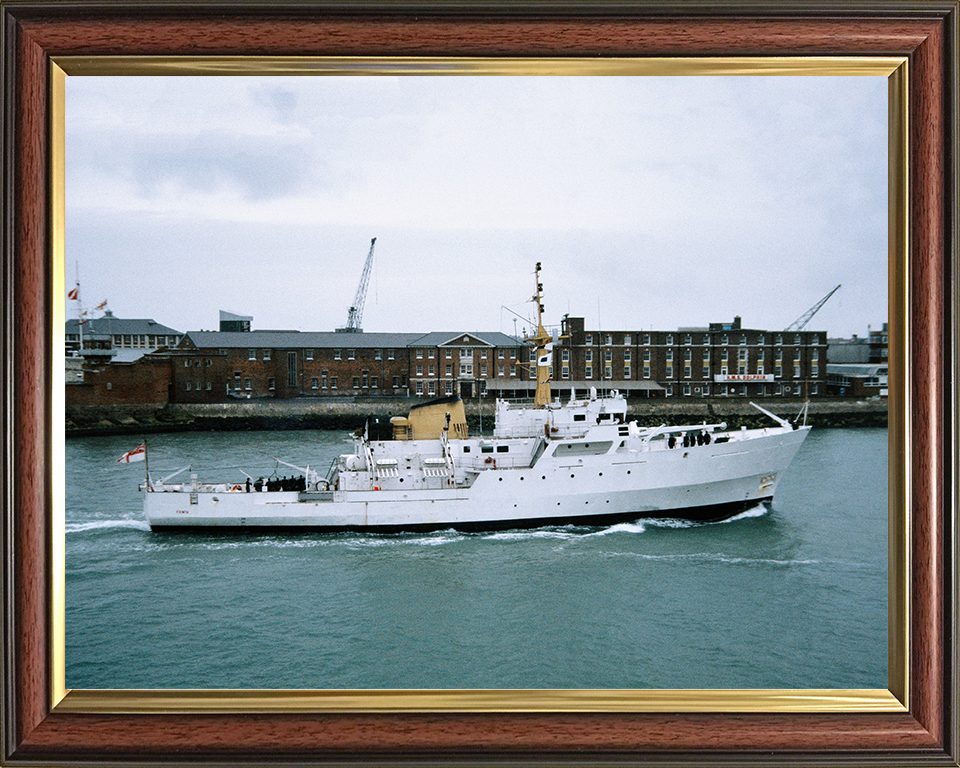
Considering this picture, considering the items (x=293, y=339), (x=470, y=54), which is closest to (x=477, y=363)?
(x=293, y=339)

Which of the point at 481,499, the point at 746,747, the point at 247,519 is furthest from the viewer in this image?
the point at 481,499

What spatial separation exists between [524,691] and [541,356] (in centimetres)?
393

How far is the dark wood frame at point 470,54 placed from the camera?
2.57m

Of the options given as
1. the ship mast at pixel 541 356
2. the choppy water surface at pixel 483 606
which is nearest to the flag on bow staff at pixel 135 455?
the choppy water surface at pixel 483 606

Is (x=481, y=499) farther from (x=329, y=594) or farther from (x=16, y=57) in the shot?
(x=16, y=57)

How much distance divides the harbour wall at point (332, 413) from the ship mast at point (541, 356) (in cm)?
99

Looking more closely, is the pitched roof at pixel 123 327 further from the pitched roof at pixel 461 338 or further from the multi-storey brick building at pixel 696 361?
the multi-storey brick building at pixel 696 361

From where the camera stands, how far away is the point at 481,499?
842cm

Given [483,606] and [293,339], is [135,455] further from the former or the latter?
[483,606]

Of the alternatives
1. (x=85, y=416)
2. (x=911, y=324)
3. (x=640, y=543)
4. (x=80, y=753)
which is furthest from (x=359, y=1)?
(x=640, y=543)

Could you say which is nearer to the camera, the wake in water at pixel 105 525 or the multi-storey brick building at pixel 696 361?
the wake in water at pixel 105 525

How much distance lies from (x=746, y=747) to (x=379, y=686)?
168 cm

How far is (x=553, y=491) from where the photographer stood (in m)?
8.66

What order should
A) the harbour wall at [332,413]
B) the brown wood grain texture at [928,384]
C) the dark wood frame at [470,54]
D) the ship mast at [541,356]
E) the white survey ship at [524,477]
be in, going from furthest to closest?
1. the white survey ship at [524,477]
2. the harbour wall at [332,413]
3. the ship mast at [541,356]
4. the brown wood grain texture at [928,384]
5. the dark wood frame at [470,54]
